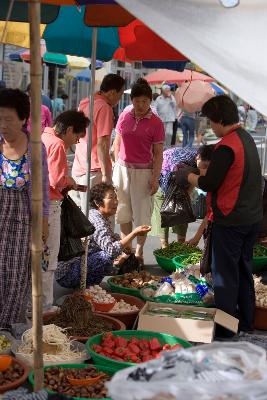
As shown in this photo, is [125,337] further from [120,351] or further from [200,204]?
[200,204]

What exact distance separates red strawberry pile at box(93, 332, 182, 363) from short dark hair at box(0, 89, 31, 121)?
1.60 m

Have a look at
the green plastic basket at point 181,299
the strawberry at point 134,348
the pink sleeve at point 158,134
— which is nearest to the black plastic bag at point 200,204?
the pink sleeve at point 158,134

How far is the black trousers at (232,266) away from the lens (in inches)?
196

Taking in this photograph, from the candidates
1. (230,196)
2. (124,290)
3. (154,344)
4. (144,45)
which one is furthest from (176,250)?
(154,344)

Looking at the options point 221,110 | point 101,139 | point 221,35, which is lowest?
point 101,139

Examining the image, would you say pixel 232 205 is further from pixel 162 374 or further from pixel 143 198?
pixel 162 374

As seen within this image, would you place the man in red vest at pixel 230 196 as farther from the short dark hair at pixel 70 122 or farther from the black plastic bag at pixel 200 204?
the black plastic bag at pixel 200 204

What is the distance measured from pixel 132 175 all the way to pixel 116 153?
0.58 m

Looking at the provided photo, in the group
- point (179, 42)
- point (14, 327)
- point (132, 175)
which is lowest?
point (14, 327)

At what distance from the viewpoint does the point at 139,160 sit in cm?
705

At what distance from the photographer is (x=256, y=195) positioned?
496cm

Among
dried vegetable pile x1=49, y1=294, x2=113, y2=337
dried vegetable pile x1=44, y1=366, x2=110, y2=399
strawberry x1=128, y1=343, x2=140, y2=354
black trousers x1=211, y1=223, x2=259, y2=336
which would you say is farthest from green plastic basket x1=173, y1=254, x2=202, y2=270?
dried vegetable pile x1=44, y1=366, x2=110, y2=399

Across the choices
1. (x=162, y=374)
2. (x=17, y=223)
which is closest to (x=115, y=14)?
(x=17, y=223)

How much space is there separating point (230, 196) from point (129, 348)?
53.7 inches
